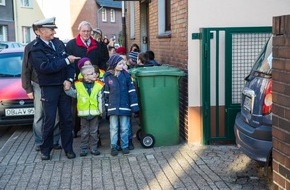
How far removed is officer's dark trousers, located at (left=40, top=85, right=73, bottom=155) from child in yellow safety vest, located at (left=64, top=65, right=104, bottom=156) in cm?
15

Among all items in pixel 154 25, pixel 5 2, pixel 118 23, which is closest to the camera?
pixel 154 25

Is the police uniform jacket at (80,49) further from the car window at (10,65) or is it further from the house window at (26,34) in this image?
the house window at (26,34)

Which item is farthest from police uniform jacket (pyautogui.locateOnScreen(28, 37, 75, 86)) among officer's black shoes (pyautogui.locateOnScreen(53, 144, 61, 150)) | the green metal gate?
the green metal gate

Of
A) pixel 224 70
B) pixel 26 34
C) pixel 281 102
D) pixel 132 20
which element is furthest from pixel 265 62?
pixel 26 34

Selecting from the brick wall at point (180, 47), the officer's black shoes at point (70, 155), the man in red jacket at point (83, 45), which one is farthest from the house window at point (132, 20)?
the officer's black shoes at point (70, 155)

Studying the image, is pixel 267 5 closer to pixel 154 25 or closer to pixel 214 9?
pixel 214 9

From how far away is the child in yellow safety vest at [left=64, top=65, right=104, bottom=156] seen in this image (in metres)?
6.76

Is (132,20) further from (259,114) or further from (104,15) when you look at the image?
(104,15)

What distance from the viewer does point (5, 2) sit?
129 ft

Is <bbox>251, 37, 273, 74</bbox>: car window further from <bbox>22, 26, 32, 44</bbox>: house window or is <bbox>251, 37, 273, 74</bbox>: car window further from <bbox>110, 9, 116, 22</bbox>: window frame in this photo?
<bbox>110, 9, 116, 22</bbox>: window frame

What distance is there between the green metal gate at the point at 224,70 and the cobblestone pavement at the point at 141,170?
1.09 feet

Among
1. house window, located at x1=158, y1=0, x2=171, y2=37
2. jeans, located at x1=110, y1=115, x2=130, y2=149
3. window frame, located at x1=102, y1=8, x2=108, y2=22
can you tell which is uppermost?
window frame, located at x1=102, y1=8, x2=108, y2=22

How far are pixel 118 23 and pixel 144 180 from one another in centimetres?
5373

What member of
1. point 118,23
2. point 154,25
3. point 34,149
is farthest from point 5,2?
point 34,149
